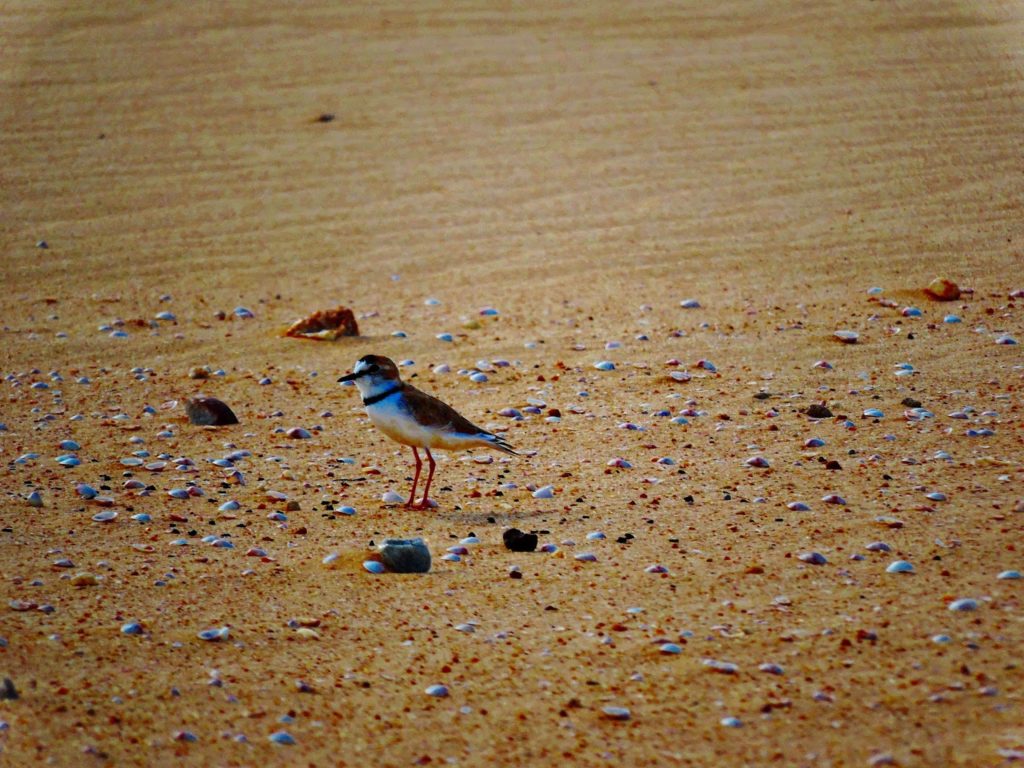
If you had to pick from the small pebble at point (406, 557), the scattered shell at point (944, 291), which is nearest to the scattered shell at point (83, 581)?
the small pebble at point (406, 557)

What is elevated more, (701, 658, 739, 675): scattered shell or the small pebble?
(701, 658, 739, 675): scattered shell

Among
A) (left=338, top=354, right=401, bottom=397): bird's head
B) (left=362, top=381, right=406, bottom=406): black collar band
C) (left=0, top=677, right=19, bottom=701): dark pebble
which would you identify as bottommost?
(left=0, top=677, right=19, bottom=701): dark pebble

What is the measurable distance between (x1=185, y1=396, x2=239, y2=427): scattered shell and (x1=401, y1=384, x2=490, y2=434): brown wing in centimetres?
161

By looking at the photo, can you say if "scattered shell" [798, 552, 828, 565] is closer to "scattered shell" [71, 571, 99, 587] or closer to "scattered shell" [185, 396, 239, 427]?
"scattered shell" [71, 571, 99, 587]

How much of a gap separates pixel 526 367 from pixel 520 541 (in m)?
2.93

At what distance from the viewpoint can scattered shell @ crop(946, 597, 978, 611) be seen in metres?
4.24

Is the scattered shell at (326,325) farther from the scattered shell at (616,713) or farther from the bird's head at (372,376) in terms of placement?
the scattered shell at (616,713)

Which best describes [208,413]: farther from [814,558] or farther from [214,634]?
[814,558]

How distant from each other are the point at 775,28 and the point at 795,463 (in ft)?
32.1

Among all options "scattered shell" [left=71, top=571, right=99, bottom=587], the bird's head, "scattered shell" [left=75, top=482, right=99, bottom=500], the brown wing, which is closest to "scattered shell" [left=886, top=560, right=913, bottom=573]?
the brown wing

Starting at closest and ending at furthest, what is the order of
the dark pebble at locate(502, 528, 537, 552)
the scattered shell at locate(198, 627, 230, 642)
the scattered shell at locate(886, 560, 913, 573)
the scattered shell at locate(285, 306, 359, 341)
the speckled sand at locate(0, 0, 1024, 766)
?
the speckled sand at locate(0, 0, 1024, 766), the scattered shell at locate(198, 627, 230, 642), the scattered shell at locate(886, 560, 913, 573), the dark pebble at locate(502, 528, 537, 552), the scattered shell at locate(285, 306, 359, 341)

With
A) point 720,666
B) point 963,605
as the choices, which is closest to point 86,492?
point 720,666

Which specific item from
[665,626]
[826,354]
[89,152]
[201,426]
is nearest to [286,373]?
[201,426]

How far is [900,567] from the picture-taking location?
459 centimetres
